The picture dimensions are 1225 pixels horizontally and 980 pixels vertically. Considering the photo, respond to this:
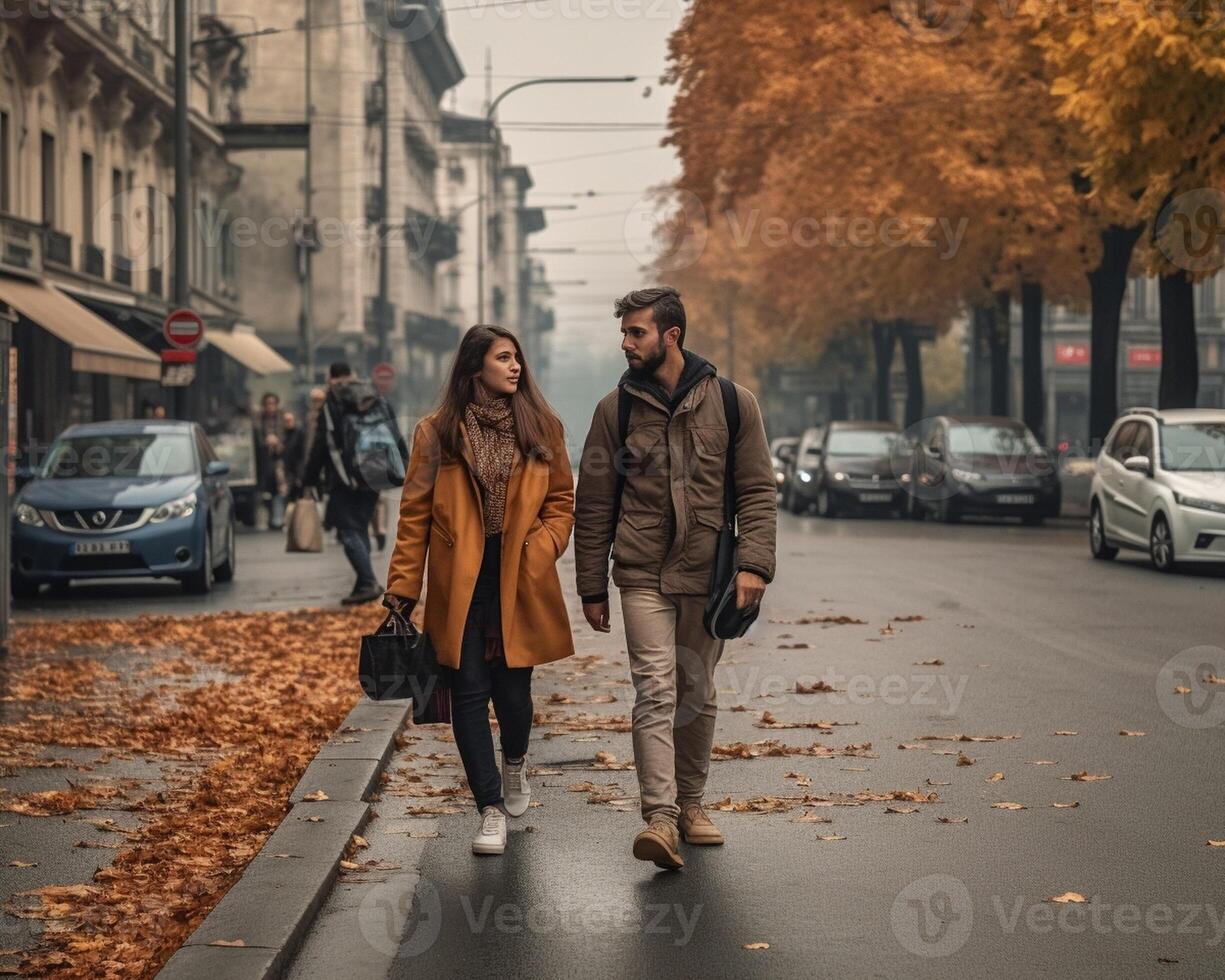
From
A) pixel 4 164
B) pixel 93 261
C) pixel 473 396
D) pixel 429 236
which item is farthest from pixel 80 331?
pixel 429 236

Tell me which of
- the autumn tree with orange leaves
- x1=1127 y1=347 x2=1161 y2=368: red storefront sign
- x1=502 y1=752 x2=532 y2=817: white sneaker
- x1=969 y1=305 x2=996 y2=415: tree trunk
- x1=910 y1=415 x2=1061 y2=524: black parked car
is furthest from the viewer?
x1=1127 y1=347 x2=1161 y2=368: red storefront sign

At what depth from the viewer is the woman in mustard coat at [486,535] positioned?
23.7ft

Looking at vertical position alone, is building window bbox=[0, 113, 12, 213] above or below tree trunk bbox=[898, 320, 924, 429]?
above

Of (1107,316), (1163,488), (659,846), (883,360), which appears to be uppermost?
(1107,316)

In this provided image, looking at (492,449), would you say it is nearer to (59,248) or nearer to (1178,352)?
(1178,352)

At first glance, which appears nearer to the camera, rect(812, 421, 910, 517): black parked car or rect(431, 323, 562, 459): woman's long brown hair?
rect(431, 323, 562, 459): woman's long brown hair

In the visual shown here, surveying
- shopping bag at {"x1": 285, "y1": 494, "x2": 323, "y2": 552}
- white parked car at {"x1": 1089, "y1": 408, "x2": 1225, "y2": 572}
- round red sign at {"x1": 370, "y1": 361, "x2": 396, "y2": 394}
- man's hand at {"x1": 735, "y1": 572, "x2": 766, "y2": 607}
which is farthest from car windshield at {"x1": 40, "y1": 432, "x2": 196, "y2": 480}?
round red sign at {"x1": 370, "y1": 361, "x2": 396, "y2": 394}

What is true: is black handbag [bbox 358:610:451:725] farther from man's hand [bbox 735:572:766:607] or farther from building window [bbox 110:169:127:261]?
building window [bbox 110:169:127:261]

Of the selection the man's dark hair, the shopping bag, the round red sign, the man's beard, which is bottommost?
the shopping bag

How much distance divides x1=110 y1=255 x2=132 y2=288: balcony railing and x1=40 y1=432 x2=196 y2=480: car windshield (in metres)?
18.6

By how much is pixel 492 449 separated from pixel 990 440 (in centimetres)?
2681

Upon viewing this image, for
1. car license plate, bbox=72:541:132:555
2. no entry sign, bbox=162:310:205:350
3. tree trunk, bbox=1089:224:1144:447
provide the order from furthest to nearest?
1. tree trunk, bbox=1089:224:1144:447
2. no entry sign, bbox=162:310:205:350
3. car license plate, bbox=72:541:132:555

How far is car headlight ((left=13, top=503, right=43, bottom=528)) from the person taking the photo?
1878 cm

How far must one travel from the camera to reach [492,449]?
7281mm
